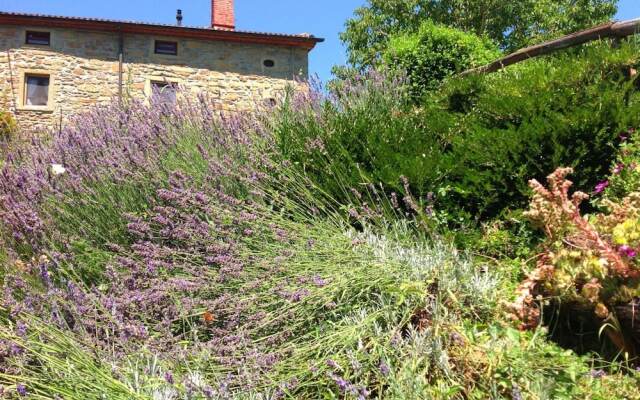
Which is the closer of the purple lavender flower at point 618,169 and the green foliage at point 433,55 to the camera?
the purple lavender flower at point 618,169

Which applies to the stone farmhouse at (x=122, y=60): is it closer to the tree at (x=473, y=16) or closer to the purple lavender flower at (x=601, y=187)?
the tree at (x=473, y=16)

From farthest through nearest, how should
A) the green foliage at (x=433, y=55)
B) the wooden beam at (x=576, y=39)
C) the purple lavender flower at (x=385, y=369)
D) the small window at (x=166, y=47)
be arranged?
the small window at (x=166, y=47) → the green foliage at (x=433, y=55) → the wooden beam at (x=576, y=39) → the purple lavender flower at (x=385, y=369)

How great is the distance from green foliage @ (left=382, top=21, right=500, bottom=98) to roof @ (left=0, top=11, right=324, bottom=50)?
8.69 metres

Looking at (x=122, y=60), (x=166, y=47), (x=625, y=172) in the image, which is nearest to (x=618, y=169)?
(x=625, y=172)

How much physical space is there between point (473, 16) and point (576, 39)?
1451cm

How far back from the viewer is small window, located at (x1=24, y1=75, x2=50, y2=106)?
1564 cm

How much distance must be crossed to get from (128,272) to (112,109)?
2501 millimetres

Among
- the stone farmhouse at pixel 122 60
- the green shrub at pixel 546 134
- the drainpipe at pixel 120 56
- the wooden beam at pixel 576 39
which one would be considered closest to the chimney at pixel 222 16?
the stone farmhouse at pixel 122 60

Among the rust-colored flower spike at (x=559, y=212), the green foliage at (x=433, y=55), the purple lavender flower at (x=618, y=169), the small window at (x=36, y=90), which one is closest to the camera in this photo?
the rust-colored flower spike at (x=559, y=212)

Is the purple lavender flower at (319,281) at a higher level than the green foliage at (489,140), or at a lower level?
lower

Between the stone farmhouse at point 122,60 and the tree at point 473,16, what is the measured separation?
1706mm

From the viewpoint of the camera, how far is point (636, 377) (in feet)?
5.81

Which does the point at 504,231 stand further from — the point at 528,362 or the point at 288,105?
the point at 288,105

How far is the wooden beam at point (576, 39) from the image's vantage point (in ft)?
12.4
